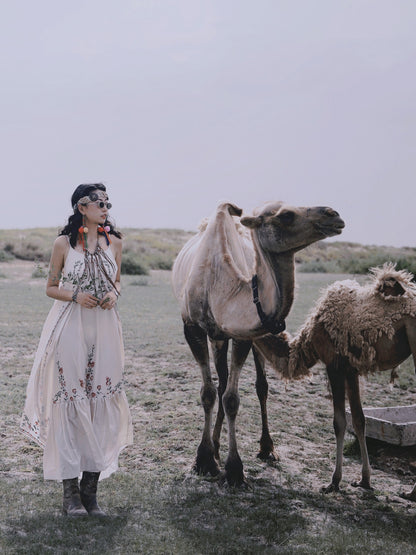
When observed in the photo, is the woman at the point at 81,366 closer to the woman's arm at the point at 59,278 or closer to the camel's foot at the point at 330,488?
the woman's arm at the point at 59,278

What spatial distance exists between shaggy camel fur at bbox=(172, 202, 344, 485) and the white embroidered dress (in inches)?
40.8

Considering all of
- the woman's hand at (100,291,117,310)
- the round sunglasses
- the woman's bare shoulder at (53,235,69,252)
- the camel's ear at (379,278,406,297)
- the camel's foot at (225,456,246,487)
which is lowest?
the camel's foot at (225,456,246,487)

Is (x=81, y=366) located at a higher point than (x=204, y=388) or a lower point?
higher

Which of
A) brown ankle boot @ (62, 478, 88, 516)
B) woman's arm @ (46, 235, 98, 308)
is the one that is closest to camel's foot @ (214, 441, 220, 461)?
brown ankle boot @ (62, 478, 88, 516)

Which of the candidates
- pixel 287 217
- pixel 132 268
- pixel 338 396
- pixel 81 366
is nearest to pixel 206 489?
pixel 338 396

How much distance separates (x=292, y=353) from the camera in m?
5.68

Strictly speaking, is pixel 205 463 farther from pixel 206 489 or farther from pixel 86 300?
pixel 86 300

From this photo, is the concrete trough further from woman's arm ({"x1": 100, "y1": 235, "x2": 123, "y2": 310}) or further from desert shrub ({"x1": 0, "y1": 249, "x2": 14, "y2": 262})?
desert shrub ({"x1": 0, "y1": 249, "x2": 14, "y2": 262})

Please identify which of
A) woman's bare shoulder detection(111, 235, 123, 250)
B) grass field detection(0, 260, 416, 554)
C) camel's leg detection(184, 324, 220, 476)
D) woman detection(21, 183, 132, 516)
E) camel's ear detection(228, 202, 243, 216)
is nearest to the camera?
grass field detection(0, 260, 416, 554)

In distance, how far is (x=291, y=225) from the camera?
4.50 metres

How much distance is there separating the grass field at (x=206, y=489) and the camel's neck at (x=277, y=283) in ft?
4.99

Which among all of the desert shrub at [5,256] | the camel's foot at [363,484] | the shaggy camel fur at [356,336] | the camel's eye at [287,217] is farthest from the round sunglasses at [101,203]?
the desert shrub at [5,256]

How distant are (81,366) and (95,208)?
1.13 meters

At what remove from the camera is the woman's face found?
15.1ft
